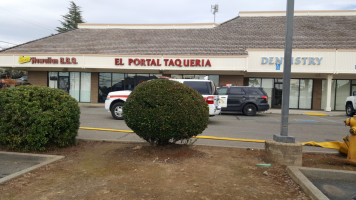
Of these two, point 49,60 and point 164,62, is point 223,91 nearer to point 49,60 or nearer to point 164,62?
point 164,62

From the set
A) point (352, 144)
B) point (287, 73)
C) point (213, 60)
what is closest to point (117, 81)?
A: point (213, 60)

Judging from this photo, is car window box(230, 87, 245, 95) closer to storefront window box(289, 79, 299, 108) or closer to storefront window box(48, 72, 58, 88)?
storefront window box(289, 79, 299, 108)

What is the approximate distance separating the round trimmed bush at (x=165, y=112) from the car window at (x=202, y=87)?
20.3ft

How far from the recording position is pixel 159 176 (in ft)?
13.8

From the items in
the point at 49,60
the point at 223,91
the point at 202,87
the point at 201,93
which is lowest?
the point at 201,93

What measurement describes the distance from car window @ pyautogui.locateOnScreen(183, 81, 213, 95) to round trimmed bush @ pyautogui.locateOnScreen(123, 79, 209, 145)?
6.20m

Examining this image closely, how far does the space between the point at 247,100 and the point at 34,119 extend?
12.4 metres

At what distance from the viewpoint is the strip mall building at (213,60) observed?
19625 millimetres

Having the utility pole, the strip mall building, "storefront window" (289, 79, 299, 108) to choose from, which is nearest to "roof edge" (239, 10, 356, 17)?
the strip mall building

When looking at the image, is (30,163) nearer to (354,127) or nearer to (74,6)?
(354,127)

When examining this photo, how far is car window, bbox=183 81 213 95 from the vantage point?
460 inches

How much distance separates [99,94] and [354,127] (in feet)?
67.9

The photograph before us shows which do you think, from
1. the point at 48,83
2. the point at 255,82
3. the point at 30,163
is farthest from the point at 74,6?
the point at 30,163

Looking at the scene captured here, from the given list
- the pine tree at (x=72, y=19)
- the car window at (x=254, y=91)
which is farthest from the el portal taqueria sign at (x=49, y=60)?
the pine tree at (x=72, y=19)
